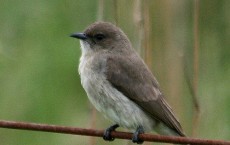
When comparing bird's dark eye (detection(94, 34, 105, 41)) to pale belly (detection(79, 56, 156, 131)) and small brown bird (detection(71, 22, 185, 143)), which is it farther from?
pale belly (detection(79, 56, 156, 131))

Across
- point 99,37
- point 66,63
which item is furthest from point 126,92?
point 66,63

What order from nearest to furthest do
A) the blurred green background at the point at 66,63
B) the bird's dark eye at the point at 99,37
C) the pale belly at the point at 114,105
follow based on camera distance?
the pale belly at the point at 114,105
the bird's dark eye at the point at 99,37
the blurred green background at the point at 66,63

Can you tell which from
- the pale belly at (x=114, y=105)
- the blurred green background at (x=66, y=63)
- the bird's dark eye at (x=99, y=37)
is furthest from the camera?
the blurred green background at (x=66, y=63)

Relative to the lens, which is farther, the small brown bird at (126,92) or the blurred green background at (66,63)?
the blurred green background at (66,63)

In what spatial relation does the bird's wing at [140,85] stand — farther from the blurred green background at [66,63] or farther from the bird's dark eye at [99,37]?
the bird's dark eye at [99,37]

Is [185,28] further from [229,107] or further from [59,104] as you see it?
[59,104]

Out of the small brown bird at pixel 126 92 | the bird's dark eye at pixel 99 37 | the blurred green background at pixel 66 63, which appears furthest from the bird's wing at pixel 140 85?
the bird's dark eye at pixel 99 37

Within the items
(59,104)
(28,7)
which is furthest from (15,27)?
(59,104)
